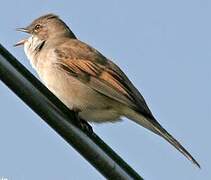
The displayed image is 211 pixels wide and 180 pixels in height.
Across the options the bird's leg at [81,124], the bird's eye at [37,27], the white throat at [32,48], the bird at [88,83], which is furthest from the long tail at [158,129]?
the bird's eye at [37,27]

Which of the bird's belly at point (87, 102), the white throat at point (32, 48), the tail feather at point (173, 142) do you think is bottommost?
the tail feather at point (173, 142)

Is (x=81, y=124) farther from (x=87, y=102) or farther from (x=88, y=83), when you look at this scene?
(x=88, y=83)

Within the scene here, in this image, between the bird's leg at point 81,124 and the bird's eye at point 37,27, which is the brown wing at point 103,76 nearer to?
the bird's leg at point 81,124

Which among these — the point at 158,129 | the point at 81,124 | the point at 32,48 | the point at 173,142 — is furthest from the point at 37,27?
the point at 173,142

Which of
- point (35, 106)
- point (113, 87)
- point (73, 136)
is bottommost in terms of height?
point (73, 136)

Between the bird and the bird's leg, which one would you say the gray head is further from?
the bird's leg

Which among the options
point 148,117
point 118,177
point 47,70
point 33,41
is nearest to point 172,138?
point 148,117

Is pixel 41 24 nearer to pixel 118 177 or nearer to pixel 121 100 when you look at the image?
pixel 121 100
